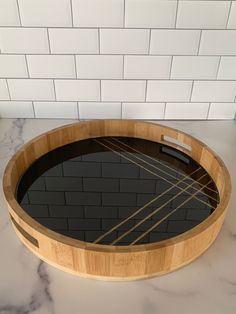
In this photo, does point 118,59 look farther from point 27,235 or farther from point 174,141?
point 27,235

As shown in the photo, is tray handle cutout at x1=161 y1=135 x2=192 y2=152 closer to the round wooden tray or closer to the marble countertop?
the round wooden tray

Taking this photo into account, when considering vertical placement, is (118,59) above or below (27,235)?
above

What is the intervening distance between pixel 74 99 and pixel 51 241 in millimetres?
527

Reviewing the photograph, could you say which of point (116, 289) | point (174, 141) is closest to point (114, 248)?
point (116, 289)

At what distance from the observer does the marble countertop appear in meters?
0.57

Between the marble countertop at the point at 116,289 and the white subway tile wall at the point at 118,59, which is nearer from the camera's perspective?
the marble countertop at the point at 116,289

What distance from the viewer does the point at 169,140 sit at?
36.2 inches

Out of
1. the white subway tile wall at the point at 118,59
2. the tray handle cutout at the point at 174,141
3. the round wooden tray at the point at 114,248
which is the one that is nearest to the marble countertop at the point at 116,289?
the round wooden tray at the point at 114,248

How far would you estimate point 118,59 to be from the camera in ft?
3.06

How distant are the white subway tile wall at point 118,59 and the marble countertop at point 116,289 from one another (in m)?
0.45

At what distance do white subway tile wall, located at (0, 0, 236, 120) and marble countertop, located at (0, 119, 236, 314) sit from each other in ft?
1.49

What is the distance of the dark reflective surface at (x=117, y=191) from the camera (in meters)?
0.66

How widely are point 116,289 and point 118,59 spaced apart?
602 millimetres

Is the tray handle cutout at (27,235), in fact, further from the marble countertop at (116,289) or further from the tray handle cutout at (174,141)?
the tray handle cutout at (174,141)
